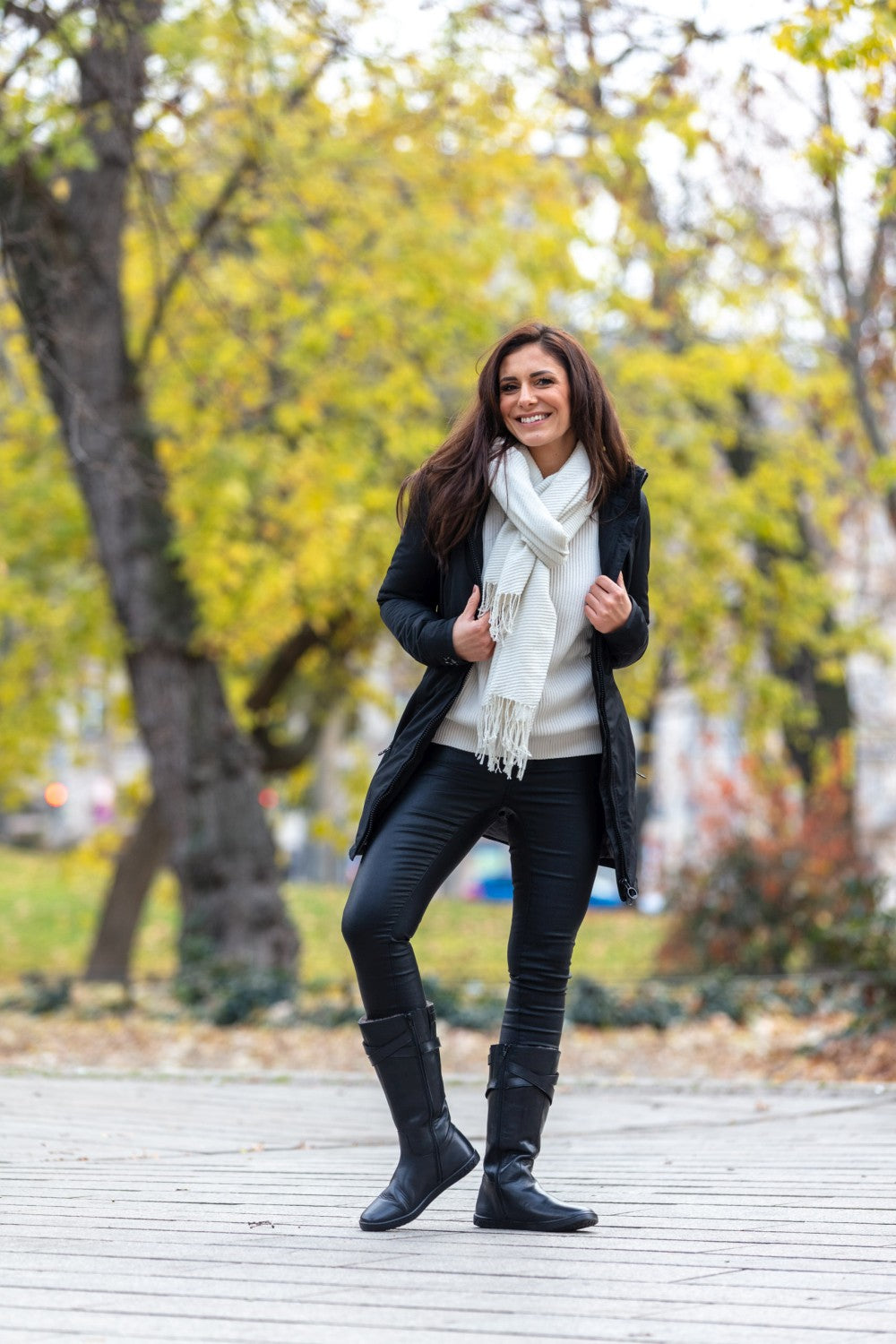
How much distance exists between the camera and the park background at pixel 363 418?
10375 millimetres

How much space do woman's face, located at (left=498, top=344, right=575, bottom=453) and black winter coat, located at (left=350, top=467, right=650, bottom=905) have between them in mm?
215

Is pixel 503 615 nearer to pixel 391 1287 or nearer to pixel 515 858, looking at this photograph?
pixel 515 858

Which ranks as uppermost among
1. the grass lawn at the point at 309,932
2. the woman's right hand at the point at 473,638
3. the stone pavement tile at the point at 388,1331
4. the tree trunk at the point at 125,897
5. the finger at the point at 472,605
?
the finger at the point at 472,605

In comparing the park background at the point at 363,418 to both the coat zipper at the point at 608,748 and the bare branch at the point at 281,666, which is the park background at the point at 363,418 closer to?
the bare branch at the point at 281,666

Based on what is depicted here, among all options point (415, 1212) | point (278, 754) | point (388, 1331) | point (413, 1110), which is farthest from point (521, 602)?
point (278, 754)

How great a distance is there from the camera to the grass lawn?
18969mm

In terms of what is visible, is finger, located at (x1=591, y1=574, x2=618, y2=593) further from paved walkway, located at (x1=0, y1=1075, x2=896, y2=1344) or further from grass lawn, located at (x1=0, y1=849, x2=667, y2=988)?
grass lawn, located at (x1=0, y1=849, x2=667, y2=988)

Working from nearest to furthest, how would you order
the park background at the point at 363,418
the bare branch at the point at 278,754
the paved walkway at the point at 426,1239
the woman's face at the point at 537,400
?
the paved walkway at the point at 426,1239 → the woman's face at the point at 537,400 → the park background at the point at 363,418 → the bare branch at the point at 278,754

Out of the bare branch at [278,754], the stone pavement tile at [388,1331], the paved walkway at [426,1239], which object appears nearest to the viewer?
the stone pavement tile at [388,1331]

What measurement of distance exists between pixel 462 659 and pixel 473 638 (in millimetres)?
80

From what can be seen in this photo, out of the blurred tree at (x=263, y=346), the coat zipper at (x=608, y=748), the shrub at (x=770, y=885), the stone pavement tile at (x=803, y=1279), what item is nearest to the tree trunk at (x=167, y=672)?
the blurred tree at (x=263, y=346)

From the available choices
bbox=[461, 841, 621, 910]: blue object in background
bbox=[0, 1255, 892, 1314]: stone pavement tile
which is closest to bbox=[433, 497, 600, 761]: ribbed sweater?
bbox=[0, 1255, 892, 1314]: stone pavement tile

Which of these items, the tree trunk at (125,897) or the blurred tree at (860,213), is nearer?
the blurred tree at (860,213)

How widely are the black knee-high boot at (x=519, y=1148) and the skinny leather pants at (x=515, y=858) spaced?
58 millimetres
